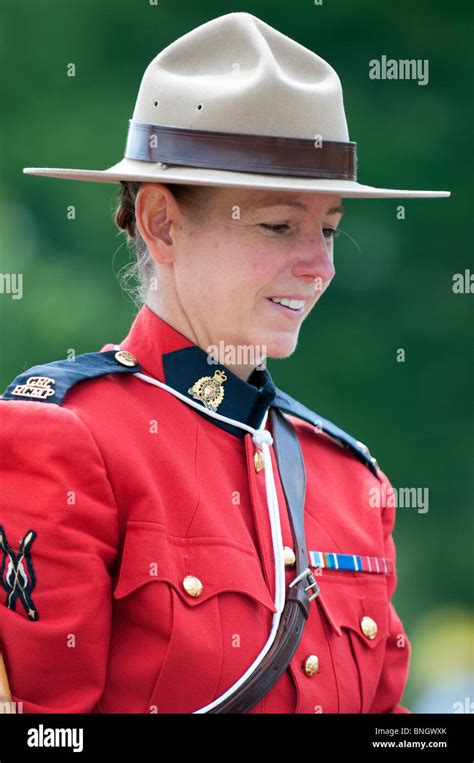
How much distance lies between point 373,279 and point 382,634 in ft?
14.7

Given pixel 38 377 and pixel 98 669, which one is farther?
pixel 38 377

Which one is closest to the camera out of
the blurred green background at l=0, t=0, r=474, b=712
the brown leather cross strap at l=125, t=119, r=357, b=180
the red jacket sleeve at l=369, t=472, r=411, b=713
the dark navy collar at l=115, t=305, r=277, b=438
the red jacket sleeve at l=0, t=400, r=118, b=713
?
the red jacket sleeve at l=0, t=400, r=118, b=713

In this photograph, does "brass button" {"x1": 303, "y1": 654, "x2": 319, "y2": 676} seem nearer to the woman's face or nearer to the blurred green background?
the woman's face

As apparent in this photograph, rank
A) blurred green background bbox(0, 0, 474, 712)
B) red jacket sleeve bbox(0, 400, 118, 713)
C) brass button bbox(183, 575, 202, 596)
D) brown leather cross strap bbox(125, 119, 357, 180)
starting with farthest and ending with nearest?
1. blurred green background bbox(0, 0, 474, 712)
2. brown leather cross strap bbox(125, 119, 357, 180)
3. brass button bbox(183, 575, 202, 596)
4. red jacket sleeve bbox(0, 400, 118, 713)

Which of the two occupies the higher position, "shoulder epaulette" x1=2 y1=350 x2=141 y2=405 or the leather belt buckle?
"shoulder epaulette" x1=2 y1=350 x2=141 y2=405

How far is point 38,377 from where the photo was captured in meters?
2.39

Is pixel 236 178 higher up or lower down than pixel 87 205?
lower down

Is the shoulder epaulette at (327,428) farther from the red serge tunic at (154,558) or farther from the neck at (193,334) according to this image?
the neck at (193,334)

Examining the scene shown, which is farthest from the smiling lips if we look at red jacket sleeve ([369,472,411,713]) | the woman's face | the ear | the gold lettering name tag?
red jacket sleeve ([369,472,411,713])

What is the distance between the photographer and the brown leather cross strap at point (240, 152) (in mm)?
2424

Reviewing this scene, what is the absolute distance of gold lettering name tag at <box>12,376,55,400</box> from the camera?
234cm

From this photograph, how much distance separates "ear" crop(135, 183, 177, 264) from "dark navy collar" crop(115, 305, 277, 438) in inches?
5.1
